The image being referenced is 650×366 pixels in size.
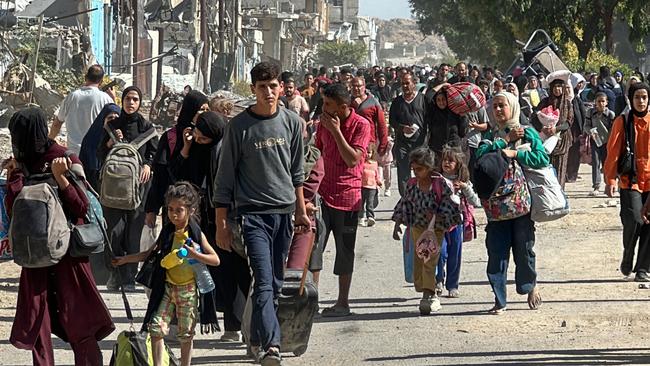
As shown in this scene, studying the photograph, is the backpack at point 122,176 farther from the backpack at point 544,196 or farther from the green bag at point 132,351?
the green bag at point 132,351

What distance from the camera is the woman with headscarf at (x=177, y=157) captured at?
31.6 ft

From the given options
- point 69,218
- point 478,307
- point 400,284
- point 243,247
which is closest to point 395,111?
point 400,284

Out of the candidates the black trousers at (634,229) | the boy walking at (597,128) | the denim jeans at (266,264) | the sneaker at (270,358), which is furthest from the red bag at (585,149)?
the sneaker at (270,358)

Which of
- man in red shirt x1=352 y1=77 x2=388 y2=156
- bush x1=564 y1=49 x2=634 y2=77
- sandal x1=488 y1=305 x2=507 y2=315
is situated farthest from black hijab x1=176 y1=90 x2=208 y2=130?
bush x1=564 y1=49 x2=634 y2=77

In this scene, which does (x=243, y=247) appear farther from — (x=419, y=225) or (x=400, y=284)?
(x=400, y=284)

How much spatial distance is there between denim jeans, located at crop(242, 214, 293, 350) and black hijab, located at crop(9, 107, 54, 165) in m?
1.34

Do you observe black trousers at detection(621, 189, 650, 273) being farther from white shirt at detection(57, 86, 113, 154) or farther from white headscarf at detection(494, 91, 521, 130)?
white shirt at detection(57, 86, 113, 154)

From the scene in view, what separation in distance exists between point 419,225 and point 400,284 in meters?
1.62

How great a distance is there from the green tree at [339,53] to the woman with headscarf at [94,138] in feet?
378

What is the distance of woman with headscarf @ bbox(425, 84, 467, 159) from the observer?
15.2m

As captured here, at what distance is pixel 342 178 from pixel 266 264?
2.33 m

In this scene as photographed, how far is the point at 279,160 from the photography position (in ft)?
28.1

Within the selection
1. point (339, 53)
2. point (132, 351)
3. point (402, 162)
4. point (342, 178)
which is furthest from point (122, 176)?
point (339, 53)

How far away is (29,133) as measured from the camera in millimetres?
7727
